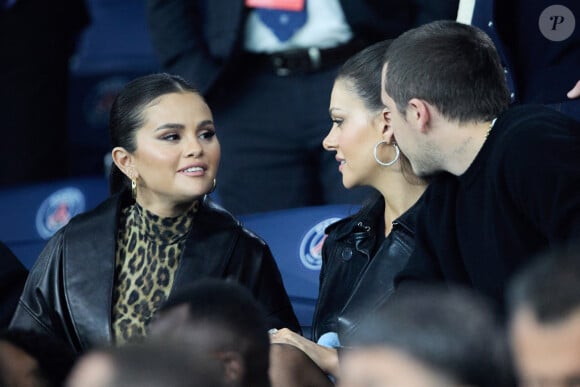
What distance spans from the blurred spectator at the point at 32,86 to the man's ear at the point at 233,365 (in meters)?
Result: 4.06

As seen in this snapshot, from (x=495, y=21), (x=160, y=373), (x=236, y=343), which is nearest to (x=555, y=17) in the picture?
(x=495, y=21)

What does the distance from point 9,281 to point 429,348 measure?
2.39 meters

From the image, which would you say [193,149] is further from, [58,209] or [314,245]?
[58,209]

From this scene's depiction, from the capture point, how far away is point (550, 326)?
6.27 ft

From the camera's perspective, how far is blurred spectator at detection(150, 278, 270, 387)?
7.53 ft

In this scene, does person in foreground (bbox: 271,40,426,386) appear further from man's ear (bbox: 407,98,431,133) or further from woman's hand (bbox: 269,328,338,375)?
man's ear (bbox: 407,98,431,133)

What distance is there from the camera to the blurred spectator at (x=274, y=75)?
14.8 ft

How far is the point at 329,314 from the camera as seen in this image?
12.2ft

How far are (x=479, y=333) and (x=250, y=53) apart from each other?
2.87 metres

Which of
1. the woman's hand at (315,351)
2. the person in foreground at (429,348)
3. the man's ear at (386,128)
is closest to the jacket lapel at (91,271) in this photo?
the woman's hand at (315,351)

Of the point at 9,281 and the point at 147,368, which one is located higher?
the point at 147,368

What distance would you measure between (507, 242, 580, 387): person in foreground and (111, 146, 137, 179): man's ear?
2.12 meters

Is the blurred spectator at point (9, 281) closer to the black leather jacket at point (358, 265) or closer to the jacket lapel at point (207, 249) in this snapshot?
the jacket lapel at point (207, 249)

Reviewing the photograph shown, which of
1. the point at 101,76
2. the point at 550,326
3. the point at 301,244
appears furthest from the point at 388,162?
the point at 101,76
